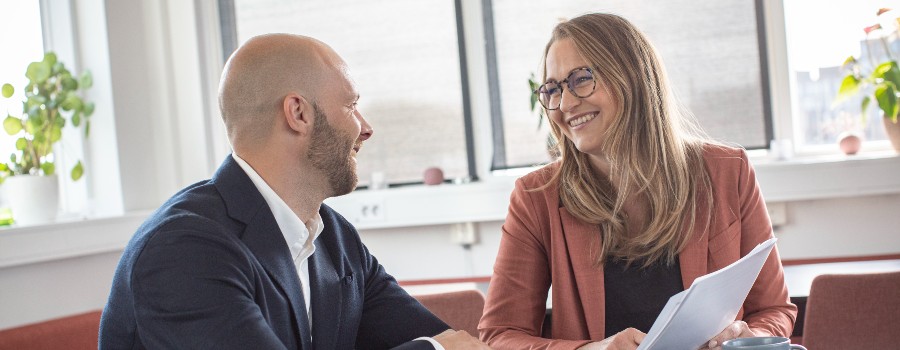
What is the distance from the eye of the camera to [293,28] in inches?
199

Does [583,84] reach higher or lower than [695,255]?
higher

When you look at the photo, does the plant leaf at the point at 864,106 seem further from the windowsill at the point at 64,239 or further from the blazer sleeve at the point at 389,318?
the windowsill at the point at 64,239

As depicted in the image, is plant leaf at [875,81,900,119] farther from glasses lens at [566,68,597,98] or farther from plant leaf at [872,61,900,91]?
glasses lens at [566,68,597,98]

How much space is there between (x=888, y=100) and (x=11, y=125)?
364 centimetres

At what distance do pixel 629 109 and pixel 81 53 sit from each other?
336 centimetres

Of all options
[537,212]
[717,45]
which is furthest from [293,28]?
[537,212]

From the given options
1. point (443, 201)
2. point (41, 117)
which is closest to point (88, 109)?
point (41, 117)

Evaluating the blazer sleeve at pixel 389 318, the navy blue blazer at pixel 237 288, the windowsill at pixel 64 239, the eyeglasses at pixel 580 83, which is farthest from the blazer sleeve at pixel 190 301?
the windowsill at pixel 64 239

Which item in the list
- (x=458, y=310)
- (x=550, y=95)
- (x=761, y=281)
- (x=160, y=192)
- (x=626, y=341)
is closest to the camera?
(x=626, y=341)

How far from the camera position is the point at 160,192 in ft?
15.8

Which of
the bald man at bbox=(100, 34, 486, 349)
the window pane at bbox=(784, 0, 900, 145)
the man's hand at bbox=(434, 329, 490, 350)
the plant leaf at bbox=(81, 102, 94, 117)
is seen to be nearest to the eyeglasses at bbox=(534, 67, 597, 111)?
the bald man at bbox=(100, 34, 486, 349)

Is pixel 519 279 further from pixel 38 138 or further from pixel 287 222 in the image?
pixel 38 138

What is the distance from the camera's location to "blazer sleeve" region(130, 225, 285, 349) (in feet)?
4.34

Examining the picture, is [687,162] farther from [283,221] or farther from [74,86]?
[74,86]
